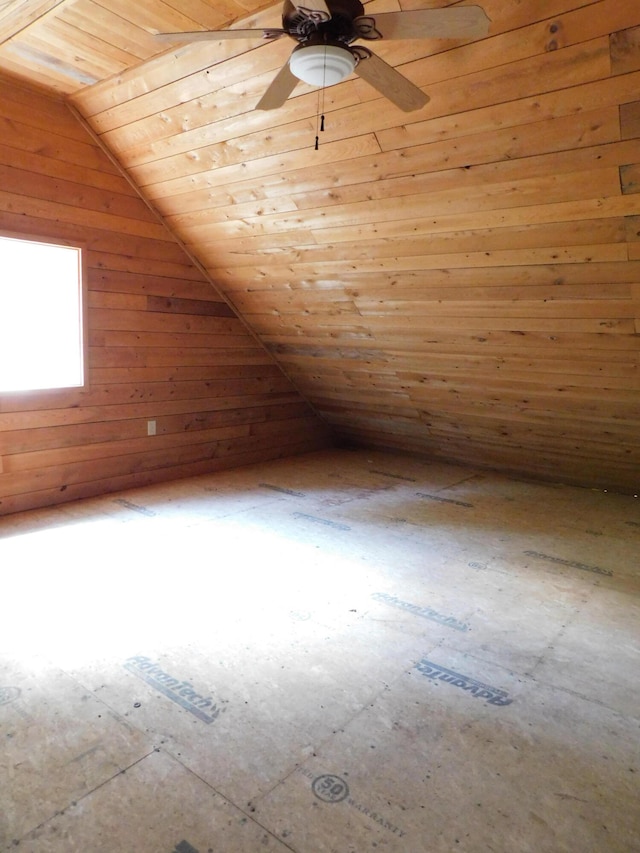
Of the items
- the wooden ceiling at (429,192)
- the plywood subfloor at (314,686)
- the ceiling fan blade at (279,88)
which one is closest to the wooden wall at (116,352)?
the wooden ceiling at (429,192)

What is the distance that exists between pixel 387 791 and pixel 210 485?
9.77 feet

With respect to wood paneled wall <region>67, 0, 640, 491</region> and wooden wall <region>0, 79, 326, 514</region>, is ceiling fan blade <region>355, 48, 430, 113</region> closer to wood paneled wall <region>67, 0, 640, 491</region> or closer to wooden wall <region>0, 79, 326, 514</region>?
wood paneled wall <region>67, 0, 640, 491</region>

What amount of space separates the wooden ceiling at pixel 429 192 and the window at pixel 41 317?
763 millimetres

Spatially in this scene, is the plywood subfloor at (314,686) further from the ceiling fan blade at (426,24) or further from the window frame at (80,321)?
the ceiling fan blade at (426,24)

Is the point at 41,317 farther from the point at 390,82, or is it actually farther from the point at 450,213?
the point at 390,82

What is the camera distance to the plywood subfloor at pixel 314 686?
4.31 feet

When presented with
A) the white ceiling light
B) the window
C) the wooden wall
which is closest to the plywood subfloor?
the wooden wall

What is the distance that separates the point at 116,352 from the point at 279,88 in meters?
2.37

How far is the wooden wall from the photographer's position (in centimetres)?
321

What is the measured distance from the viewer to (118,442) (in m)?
3.84

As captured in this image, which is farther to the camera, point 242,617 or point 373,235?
point 373,235

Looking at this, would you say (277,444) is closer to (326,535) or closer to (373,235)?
(326,535)

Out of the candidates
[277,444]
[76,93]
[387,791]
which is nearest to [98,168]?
[76,93]

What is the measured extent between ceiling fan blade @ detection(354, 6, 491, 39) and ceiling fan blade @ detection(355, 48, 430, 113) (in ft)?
0.21
